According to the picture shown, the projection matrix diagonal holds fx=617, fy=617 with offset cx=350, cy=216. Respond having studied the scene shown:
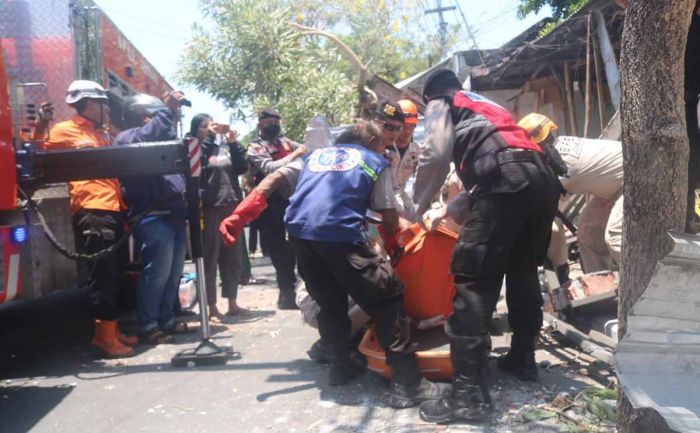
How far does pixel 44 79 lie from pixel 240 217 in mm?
2359

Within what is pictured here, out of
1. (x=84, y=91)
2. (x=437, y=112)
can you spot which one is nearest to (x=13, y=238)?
(x=84, y=91)

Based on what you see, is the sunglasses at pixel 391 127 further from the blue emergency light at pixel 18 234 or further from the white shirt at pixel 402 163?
the blue emergency light at pixel 18 234

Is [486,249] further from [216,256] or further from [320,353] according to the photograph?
[216,256]

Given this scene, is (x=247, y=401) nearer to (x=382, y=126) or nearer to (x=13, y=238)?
(x=13, y=238)

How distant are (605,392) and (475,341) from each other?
2.49 ft

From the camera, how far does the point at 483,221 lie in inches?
125

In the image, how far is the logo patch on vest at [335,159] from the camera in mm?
3492

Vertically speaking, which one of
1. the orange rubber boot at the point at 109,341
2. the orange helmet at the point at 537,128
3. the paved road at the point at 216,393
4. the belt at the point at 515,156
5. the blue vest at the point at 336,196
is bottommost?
the paved road at the point at 216,393

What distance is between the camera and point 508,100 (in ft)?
40.0

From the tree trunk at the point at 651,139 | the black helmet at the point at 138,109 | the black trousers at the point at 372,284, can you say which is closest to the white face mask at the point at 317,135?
the black helmet at the point at 138,109

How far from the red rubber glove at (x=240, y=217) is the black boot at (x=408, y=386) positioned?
4.46 ft

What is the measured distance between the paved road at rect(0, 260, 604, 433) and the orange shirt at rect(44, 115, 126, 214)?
115cm

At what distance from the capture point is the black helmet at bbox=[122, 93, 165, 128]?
550 centimetres

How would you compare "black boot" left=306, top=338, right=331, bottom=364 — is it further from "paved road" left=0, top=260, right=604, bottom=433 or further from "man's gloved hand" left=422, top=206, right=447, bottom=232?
"man's gloved hand" left=422, top=206, right=447, bottom=232
